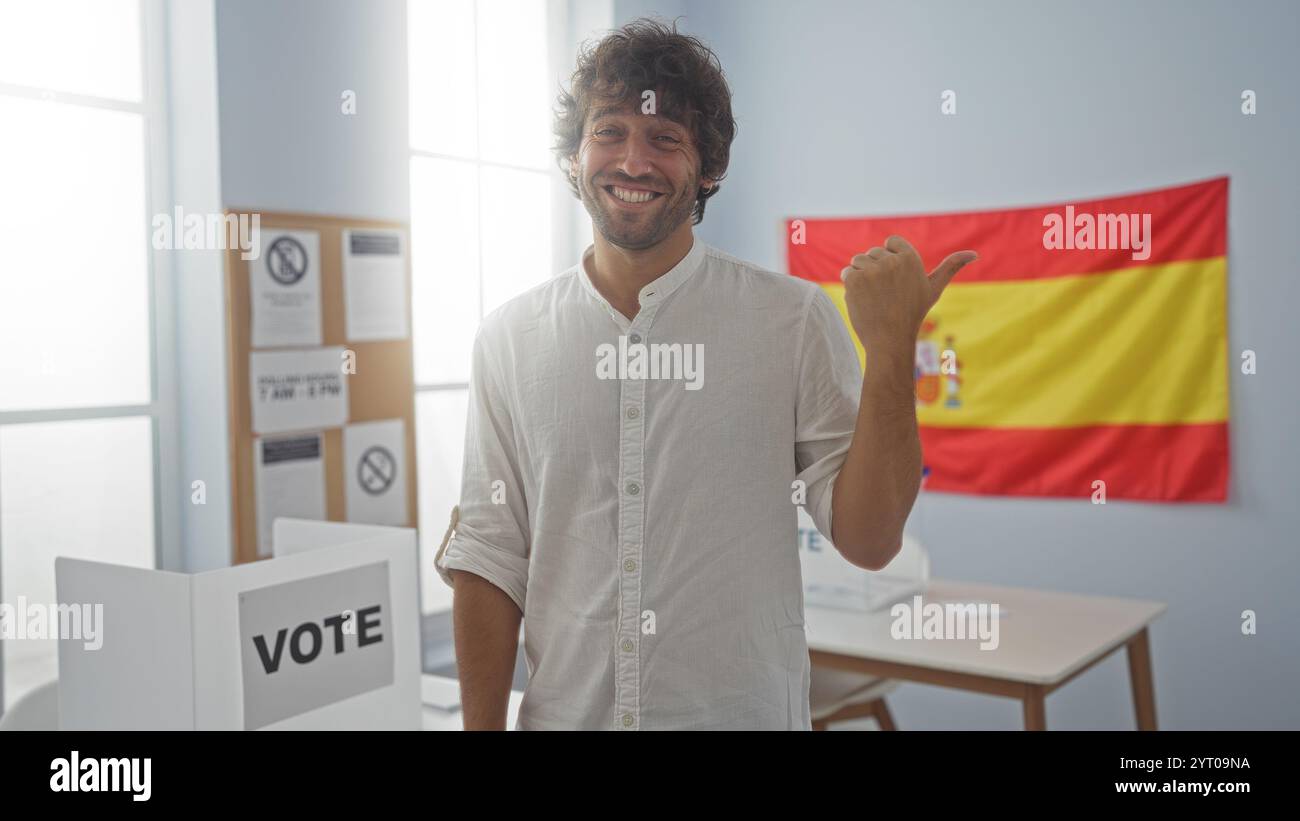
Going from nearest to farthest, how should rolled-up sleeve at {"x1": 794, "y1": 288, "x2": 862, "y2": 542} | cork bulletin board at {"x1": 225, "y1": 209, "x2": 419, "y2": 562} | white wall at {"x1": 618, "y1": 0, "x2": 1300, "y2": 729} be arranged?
rolled-up sleeve at {"x1": 794, "y1": 288, "x2": 862, "y2": 542} → cork bulletin board at {"x1": 225, "y1": 209, "x2": 419, "y2": 562} → white wall at {"x1": 618, "y1": 0, "x2": 1300, "y2": 729}

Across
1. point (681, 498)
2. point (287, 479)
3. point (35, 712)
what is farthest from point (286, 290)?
point (681, 498)

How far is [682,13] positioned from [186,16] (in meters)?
2.09

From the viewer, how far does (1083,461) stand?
336cm

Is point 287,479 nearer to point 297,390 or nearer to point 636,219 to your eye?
point 297,390

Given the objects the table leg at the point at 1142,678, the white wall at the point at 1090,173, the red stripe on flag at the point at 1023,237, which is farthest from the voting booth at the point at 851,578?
the red stripe on flag at the point at 1023,237

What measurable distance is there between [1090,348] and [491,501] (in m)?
2.62

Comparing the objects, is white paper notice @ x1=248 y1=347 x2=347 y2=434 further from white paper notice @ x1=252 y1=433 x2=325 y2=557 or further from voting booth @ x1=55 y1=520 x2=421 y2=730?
voting booth @ x1=55 y1=520 x2=421 y2=730

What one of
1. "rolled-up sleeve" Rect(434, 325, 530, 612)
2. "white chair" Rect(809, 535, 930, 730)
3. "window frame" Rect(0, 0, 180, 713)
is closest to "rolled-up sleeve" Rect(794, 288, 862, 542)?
"rolled-up sleeve" Rect(434, 325, 530, 612)

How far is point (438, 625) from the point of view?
3.33 meters

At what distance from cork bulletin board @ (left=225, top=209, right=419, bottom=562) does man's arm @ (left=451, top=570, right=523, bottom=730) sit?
60.7 inches

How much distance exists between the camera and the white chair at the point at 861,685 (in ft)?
9.55

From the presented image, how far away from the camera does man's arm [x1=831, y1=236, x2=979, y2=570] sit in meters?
1.02

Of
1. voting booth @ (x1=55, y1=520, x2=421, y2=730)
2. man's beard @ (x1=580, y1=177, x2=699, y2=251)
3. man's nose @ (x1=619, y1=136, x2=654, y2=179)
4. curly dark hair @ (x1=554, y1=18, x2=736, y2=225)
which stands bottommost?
voting booth @ (x1=55, y1=520, x2=421, y2=730)
